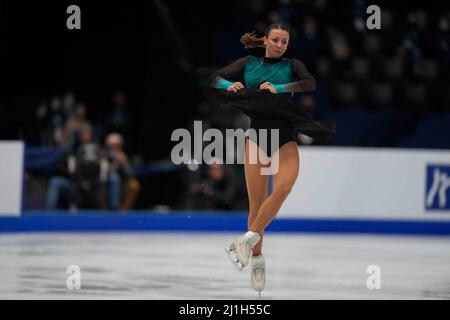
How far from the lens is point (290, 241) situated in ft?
37.0

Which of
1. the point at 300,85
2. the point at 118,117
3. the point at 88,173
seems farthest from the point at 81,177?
the point at 300,85

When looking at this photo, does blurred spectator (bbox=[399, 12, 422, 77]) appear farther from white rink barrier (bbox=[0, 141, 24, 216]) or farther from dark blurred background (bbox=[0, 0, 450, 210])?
white rink barrier (bbox=[0, 141, 24, 216])

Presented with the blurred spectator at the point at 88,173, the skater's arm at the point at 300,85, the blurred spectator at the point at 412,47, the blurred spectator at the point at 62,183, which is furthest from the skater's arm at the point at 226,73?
the blurred spectator at the point at 412,47

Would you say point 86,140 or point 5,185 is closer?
point 5,185

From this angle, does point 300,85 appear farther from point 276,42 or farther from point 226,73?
point 226,73

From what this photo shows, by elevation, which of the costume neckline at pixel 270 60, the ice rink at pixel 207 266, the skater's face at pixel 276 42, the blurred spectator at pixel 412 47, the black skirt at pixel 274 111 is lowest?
the ice rink at pixel 207 266

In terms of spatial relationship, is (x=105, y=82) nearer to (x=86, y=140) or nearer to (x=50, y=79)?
(x=50, y=79)

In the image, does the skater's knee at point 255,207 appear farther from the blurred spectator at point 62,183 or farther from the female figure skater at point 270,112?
the blurred spectator at point 62,183

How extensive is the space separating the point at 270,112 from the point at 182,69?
31.2 ft

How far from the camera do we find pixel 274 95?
18.5ft

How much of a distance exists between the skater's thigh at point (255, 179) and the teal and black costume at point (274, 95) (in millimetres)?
184

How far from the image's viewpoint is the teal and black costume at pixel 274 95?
565cm
